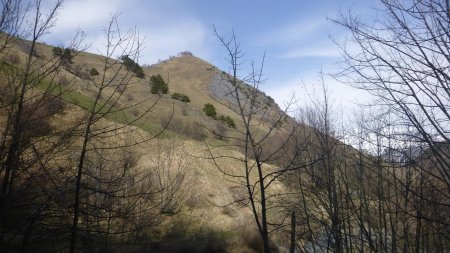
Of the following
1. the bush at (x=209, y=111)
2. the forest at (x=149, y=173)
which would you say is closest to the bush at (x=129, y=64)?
the forest at (x=149, y=173)

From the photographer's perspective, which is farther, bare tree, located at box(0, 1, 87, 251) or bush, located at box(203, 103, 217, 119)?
bush, located at box(203, 103, 217, 119)

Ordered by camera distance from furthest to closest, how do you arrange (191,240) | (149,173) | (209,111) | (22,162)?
(209,111), (191,240), (149,173), (22,162)

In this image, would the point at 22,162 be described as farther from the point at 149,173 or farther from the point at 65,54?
the point at 149,173

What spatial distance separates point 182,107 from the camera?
50.9 metres

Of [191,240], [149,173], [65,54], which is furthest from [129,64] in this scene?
[191,240]

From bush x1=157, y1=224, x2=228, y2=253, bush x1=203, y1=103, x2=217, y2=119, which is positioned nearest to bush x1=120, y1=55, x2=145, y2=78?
bush x1=157, y1=224, x2=228, y2=253

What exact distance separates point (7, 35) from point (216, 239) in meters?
17.3

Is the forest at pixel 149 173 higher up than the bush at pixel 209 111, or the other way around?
the bush at pixel 209 111

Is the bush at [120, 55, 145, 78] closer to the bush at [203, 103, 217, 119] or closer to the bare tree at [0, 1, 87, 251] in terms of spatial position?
the bare tree at [0, 1, 87, 251]

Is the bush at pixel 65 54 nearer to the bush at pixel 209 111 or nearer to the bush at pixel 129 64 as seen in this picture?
the bush at pixel 129 64

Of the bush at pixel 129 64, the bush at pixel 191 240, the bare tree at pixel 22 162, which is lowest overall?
the bush at pixel 191 240

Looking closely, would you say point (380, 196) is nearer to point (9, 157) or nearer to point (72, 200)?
point (72, 200)

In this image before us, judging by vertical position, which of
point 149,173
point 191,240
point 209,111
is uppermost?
point 209,111

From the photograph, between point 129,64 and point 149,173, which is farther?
point 149,173
